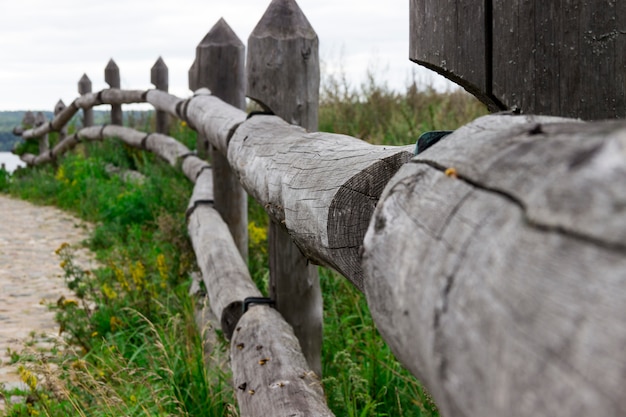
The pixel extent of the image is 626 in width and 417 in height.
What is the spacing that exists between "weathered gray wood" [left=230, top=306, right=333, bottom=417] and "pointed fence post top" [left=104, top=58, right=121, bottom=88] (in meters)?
9.67

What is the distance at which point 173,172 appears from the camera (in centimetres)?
797

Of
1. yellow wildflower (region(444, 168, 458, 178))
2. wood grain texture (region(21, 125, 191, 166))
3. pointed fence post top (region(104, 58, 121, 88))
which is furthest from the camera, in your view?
pointed fence post top (region(104, 58, 121, 88))

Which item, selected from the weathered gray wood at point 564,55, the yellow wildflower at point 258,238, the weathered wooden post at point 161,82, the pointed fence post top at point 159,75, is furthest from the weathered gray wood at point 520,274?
the pointed fence post top at point 159,75

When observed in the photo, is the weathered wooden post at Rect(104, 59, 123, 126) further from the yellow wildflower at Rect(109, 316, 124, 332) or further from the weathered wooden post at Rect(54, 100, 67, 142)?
the yellow wildflower at Rect(109, 316, 124, 332)

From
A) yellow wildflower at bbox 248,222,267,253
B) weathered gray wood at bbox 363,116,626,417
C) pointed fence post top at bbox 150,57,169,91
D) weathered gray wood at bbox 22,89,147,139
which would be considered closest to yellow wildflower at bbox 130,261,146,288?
yellow wildflower at bbox 248,222,267,253

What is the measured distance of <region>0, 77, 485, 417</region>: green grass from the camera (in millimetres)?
3021

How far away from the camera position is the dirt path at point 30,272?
4.74 m

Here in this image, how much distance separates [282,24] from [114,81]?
9.32 meters

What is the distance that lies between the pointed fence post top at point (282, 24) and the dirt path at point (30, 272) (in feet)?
5.52

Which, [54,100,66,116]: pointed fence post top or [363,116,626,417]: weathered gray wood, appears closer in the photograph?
[363,116,626,417]: weathered gray wood

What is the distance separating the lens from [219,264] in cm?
397

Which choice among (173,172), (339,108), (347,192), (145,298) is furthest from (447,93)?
(347,192)

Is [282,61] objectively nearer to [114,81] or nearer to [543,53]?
[543,53]

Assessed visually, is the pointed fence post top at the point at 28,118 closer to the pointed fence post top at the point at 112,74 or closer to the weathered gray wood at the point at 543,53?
the pointed fence post top at the point at 112,74
